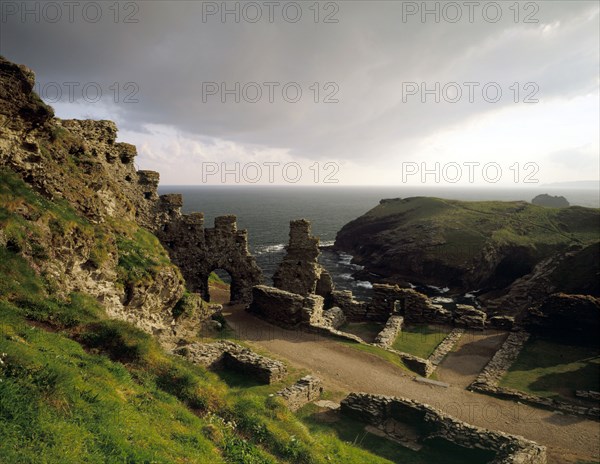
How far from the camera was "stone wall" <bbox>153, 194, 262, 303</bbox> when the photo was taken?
36406mm

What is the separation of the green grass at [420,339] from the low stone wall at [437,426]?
10.9m

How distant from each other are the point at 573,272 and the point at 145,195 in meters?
49.0

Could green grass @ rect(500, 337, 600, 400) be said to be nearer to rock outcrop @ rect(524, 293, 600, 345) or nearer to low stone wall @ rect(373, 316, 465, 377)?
rock outcrop @ rect(524, 293, 600, 345)

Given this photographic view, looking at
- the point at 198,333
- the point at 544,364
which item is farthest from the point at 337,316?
the point at 544,364

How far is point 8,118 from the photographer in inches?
681

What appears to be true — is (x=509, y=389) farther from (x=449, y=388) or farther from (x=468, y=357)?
(x=468, y=357)

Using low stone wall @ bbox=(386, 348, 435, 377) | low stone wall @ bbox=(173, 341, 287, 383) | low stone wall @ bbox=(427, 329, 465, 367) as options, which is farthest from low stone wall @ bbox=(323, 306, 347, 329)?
low stone wall @ bbox=(173, 341, 287, 383)

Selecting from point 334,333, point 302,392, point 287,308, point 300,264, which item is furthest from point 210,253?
point 302,392

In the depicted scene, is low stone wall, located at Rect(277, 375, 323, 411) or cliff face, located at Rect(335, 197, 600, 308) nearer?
low stone wall, located at Rect(277, 375, 323, 411)

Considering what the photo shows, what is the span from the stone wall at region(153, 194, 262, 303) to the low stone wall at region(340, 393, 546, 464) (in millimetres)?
21093

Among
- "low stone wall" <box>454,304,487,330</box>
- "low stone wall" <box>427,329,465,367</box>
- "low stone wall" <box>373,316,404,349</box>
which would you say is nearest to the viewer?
"low stone wall" <box>427,329,465,367</box>

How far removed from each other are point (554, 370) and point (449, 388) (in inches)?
315

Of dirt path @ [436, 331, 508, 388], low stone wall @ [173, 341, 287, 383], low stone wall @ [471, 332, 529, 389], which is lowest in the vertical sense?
dirt path @ [436, 331, 508, 388]

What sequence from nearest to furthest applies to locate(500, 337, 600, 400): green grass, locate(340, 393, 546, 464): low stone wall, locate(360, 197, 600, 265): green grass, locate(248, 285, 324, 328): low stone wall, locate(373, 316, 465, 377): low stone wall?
1. locate(340, 393, 546, 464): low stone wall
2. locate(500, 337, 600, 400): green grass
3. locate(373, 316, 465, 377): low stone wall
4. locate(248, 285, 324, 328): low stone wall
5. locate(360, 197, 600, 265): green grass
